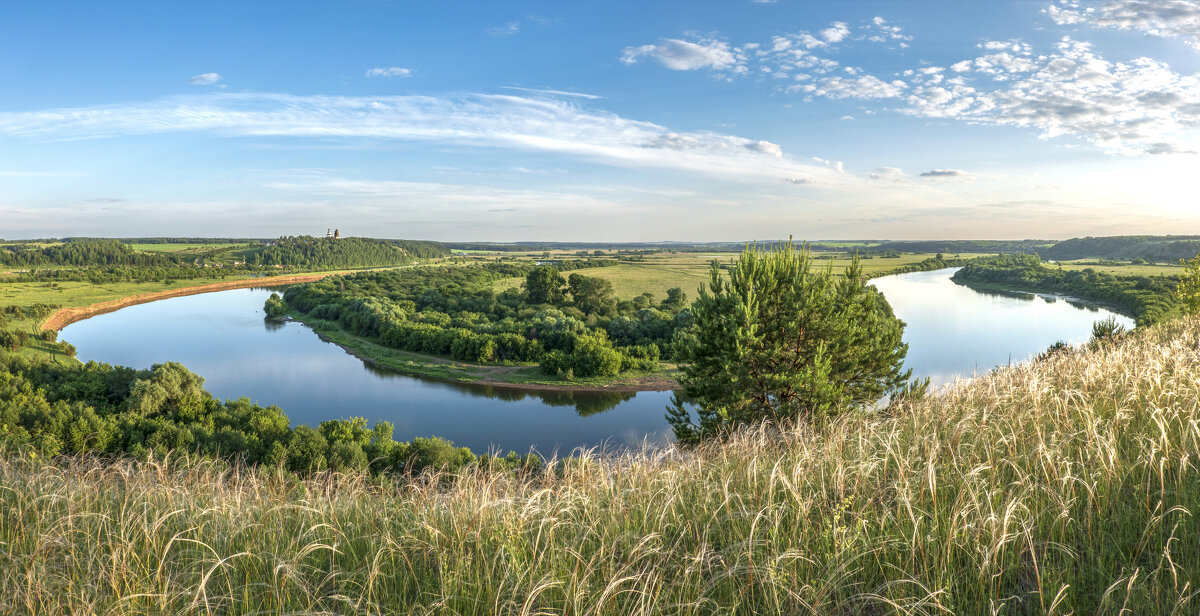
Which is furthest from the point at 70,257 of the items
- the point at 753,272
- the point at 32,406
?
the point at 753,272

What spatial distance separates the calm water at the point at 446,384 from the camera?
1561 inches

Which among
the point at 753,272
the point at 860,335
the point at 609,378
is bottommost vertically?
the point at 609,378

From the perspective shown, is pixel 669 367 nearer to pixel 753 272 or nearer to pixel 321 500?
pixel 753 272

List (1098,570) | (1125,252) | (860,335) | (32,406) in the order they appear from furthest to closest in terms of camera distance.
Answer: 1. (1125,252)
2. (32,406)
3. (860,335)
4. (1098,570)

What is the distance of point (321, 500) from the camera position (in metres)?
4.64

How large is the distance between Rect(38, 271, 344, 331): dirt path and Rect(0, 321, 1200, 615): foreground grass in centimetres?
9998

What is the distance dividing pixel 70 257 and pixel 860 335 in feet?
775

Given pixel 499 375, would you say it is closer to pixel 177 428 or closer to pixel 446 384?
pixel 446 384

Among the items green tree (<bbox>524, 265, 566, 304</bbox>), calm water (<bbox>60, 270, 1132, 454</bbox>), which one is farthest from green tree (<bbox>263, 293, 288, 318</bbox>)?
green tree (<bbox>524, 265, 566, 304</bbox>)

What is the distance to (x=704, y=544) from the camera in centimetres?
305

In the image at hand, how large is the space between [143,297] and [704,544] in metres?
152

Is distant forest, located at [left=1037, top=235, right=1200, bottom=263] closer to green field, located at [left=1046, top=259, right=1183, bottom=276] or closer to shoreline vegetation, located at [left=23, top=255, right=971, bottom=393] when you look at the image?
green field, located at [left=1046, top=259, right=1183, bottom=276]

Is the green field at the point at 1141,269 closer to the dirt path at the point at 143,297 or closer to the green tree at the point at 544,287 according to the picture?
the green tree at the point at 544,287

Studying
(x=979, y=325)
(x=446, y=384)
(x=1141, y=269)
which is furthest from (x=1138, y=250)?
(x=446, y=384)
